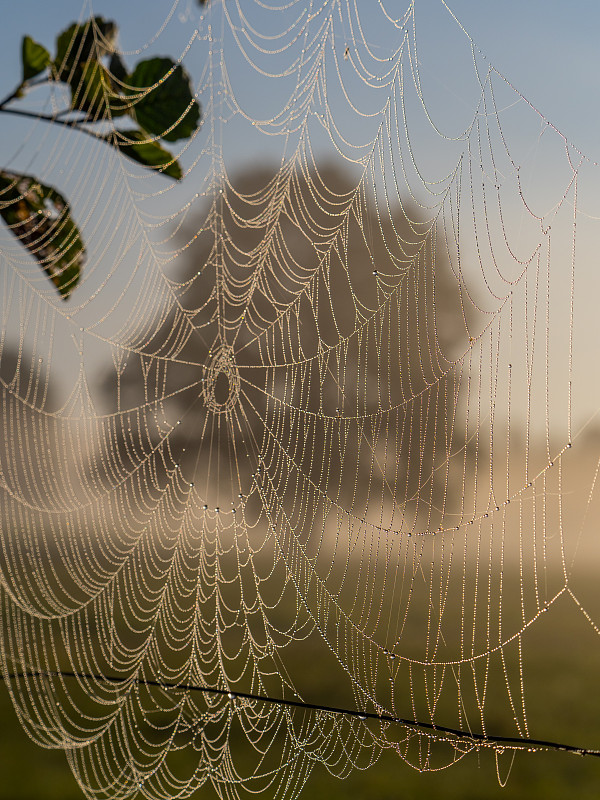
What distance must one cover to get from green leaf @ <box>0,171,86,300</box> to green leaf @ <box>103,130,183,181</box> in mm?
420

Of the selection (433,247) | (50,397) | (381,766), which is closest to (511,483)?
(433,247)

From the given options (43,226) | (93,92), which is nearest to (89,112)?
(93,92)

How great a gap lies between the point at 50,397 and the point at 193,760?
5365mm

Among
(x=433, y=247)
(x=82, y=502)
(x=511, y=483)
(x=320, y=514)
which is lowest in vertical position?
(x=320, y=514)

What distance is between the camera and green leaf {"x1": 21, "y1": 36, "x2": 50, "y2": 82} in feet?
11.6

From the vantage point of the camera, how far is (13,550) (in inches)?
242

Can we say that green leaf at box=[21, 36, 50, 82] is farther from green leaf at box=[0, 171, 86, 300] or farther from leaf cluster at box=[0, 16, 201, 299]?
green leaf at box=[0, 171, 86, 300]

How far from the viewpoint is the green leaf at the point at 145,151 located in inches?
150

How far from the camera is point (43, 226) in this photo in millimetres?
4098

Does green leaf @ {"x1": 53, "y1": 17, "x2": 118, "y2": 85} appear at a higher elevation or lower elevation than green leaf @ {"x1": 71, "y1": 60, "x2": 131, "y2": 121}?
higher

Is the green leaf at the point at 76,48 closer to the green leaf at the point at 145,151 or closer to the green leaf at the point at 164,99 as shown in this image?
the green leaf at the point at 164,99

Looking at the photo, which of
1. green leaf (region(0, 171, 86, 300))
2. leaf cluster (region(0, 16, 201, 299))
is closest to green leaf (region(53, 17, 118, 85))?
leaf cluster (region(0, 16, 201, 299))

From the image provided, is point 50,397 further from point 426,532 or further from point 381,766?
point 426,532

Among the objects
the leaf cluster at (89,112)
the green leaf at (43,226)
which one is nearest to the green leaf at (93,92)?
the leaf cluster at (89,112)
